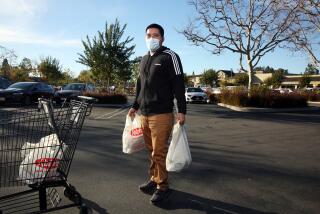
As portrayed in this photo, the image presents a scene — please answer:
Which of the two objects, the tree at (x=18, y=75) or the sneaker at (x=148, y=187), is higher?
the tree at (x=18, y=75)

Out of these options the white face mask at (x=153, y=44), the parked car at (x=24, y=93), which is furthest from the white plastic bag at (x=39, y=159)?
the parked car at (x=24, y=93)

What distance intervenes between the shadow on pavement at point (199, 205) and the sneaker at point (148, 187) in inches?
12.2

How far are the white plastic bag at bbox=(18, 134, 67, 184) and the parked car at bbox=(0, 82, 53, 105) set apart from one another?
1730 cm

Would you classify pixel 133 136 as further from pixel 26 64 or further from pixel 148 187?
pixel 26 64

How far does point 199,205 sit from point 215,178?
4.03 feet

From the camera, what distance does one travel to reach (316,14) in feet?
65.9

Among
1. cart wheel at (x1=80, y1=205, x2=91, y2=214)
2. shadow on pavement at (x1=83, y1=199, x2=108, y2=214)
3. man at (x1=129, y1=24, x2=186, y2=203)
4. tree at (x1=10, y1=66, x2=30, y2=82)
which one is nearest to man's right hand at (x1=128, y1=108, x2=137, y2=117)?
man at (x1=129, y1=24, x2=186, y2=203)

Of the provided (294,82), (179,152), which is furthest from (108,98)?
(294,82)

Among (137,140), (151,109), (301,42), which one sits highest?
(301,42)

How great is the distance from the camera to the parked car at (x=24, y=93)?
19953 millimetres

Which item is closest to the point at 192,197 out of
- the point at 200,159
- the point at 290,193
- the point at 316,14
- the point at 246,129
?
the point at 290,193

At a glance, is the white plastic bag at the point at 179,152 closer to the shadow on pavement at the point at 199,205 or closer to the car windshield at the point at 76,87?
the shadow on pavement at the point at 199,205

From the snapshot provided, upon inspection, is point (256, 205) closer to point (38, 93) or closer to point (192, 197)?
point (192, 197)

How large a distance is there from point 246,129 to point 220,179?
688 centimetres
